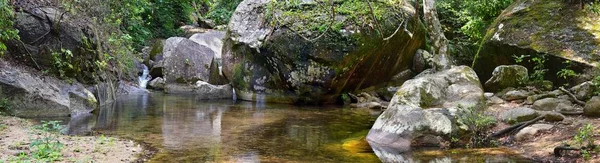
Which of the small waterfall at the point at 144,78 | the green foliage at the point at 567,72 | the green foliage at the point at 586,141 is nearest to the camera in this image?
the green foliage at the point at 586,141

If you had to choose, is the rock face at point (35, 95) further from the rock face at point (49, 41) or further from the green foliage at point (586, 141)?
the green foliage at point (586, 141)

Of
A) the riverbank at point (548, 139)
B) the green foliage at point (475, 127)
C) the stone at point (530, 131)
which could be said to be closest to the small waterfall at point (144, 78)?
the green foliage at point (475, 127)

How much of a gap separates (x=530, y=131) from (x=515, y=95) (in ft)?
7.73

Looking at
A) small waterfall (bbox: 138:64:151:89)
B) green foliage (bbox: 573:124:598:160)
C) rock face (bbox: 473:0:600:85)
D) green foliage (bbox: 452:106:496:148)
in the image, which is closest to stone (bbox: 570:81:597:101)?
rock face (bbox: 473:0:600:85)

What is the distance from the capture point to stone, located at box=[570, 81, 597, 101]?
797cm

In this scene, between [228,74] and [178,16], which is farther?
[178,16]

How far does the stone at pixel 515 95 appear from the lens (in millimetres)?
9188

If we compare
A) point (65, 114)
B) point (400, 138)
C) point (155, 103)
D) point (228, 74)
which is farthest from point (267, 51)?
point (400, 138)

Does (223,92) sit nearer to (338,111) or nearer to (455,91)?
(338,111)

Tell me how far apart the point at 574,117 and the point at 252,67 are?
28.0ft

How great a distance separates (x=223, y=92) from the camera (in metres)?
14.9

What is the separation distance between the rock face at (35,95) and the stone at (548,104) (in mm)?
8778

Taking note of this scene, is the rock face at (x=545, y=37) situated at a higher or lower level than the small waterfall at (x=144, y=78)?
higher

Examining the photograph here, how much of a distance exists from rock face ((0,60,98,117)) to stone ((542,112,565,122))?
8.70 m
